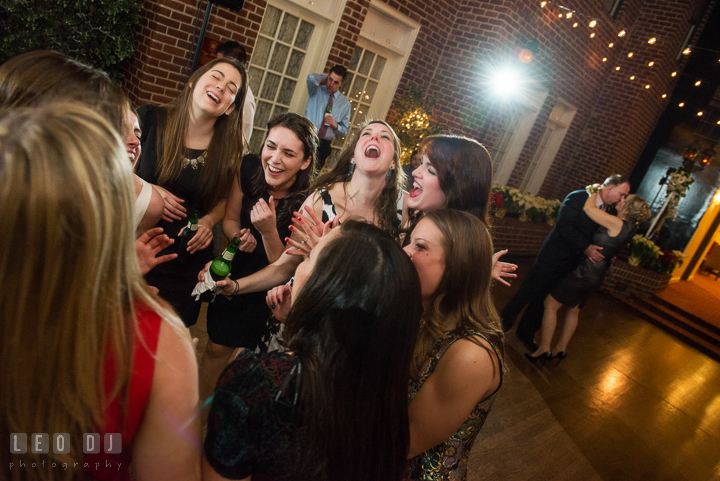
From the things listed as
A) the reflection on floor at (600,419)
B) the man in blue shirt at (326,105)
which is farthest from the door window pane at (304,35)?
the reflection on floor at (600,419)

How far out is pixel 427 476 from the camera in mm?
1477

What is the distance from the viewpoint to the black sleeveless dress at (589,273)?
13.4ft

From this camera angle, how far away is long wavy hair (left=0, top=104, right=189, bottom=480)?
25.4 inches

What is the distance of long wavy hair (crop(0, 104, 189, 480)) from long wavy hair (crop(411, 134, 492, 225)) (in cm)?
184

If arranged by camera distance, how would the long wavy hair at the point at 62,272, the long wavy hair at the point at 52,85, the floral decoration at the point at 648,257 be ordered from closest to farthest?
the long wavy hair at the point at 62,272
the long wavy hair at the point at 52,85
the floral decoration at the point at 648,257

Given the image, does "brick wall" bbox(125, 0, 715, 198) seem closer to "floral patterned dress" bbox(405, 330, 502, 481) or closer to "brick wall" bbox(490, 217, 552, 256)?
"brick wall" bbox(490, 217, 552, 256)

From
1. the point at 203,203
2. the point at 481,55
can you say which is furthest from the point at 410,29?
the point at 203,203

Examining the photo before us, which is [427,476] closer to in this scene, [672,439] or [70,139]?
[70,139]

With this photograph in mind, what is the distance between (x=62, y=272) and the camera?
69 cm

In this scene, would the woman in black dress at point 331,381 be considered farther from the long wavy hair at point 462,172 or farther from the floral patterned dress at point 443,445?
the long wavy hair at point 462,172

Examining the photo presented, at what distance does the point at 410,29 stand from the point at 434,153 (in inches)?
211

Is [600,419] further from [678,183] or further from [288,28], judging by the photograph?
[678,183]

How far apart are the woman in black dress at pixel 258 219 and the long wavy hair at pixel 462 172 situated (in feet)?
2.30

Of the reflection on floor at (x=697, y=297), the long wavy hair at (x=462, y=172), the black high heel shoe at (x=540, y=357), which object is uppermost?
the long wavy hair at (x=462, y=172)
